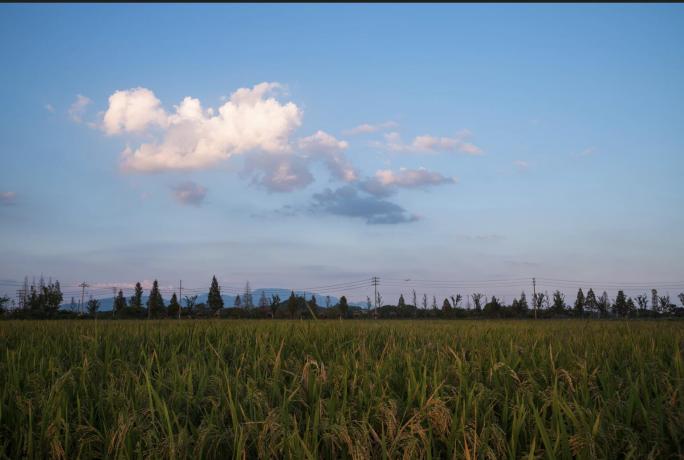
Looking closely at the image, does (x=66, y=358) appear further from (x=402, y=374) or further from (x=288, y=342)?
(x=402, y=374)

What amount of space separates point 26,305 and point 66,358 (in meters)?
67.5

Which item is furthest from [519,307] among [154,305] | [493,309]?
[154,305]

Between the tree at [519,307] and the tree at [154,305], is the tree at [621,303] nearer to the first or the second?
the tree at [519,307]

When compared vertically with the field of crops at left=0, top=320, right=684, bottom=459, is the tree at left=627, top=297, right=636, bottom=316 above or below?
below

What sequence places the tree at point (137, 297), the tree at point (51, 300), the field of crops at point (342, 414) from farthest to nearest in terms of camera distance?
the tree at point (137, 297), the tree at point (51, 300), the field of crops at point (342, 414)

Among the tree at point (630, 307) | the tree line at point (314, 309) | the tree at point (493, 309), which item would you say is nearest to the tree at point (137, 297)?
the tree line at point (314, 309)

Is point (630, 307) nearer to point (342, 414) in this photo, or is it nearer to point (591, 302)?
point (591, 302)

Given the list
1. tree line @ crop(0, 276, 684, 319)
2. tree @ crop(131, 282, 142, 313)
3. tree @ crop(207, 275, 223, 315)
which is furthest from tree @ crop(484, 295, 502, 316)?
tree @ crop(131, 282, 142, 313)

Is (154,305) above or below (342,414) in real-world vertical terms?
below

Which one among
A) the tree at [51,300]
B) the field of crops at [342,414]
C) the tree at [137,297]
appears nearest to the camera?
the field of crops at [342,414]

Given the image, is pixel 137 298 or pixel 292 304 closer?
pixel 292 304

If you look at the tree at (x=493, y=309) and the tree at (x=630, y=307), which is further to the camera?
the tree at (x=630, y=307)

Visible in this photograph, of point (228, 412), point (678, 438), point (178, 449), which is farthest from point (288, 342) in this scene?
point (678, 438)

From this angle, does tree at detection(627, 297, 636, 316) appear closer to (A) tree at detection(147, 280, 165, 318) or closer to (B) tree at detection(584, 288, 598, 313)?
(B) tree at detection(584, 288, 598, 313)
